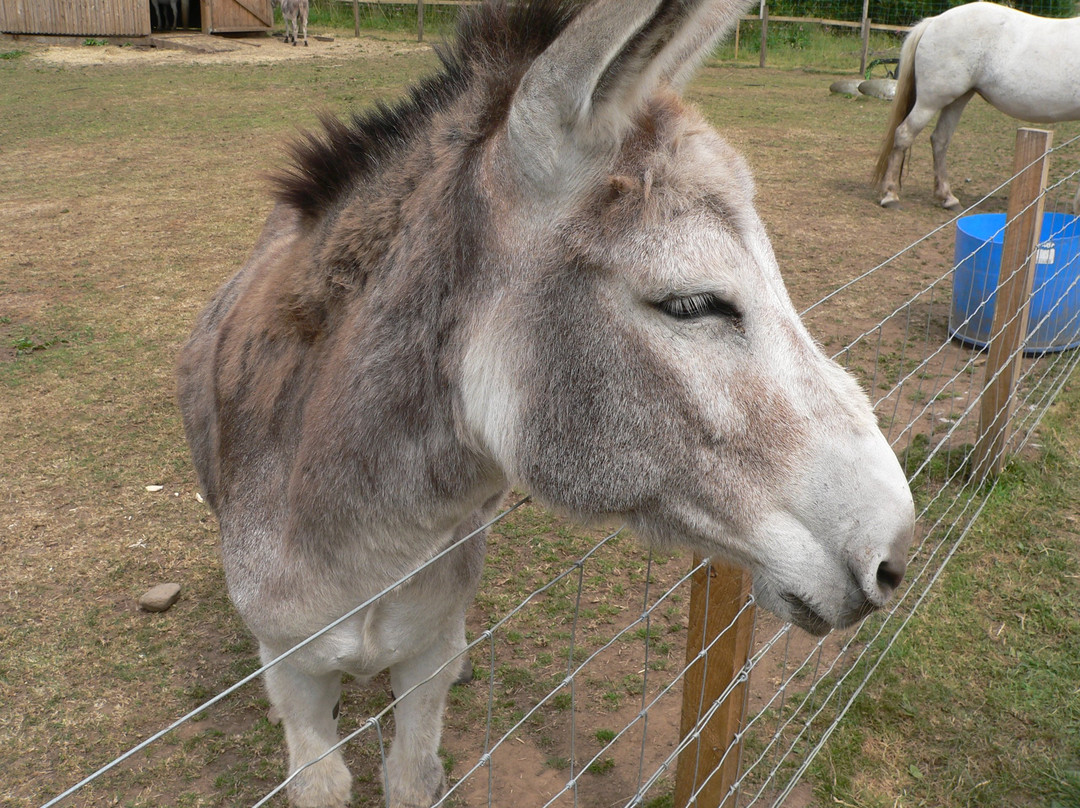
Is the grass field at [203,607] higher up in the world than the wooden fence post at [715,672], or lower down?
lower down

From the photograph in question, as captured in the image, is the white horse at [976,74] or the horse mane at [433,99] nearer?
the horse mane at [433,99]

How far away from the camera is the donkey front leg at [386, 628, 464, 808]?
98.1 inches

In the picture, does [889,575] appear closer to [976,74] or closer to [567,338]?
[567,338]

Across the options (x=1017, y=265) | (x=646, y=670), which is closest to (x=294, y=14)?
(x=1017, y=265)

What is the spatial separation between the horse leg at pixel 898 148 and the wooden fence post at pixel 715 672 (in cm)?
844

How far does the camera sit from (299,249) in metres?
2.05

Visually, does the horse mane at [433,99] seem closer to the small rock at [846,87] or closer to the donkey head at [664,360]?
the donkey head at [664,360]

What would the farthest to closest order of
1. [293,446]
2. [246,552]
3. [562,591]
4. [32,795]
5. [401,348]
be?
[562,591] < [32,795] < [246,552] < [293,446] < [401,348]

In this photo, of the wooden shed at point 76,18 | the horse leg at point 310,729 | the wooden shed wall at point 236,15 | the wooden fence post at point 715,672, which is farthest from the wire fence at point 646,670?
the wooden shed wall at point 236,15

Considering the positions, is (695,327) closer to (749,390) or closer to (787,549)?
(749,390)

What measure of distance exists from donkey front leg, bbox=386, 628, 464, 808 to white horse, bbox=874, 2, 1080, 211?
8.60 m

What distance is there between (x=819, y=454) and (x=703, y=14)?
758 mm

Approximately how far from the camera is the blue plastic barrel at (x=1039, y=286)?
5430 millimetres

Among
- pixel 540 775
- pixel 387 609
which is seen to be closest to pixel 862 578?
pixel 387 609
